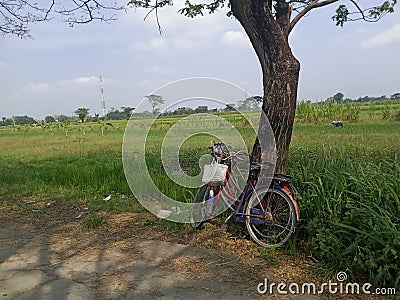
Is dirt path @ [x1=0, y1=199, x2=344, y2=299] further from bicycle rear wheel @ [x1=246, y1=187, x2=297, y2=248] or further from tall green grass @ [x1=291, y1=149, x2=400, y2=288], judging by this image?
tall green grass @ [x1=291, y1=149, x2=400, y2=288]

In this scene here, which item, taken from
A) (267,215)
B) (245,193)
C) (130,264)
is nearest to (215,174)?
(245,193)

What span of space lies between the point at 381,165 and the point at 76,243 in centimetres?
313

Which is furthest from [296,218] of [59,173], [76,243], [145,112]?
[59,173]

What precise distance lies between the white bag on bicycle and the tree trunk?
0.62 meters

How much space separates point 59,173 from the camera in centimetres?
697

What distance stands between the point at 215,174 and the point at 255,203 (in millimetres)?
475

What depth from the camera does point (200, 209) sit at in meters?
3.84

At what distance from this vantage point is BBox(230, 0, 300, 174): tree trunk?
3893 mm

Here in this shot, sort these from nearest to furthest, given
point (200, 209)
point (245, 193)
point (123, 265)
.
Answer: point (123, 265) → point (245, 193) → point (200, 209)

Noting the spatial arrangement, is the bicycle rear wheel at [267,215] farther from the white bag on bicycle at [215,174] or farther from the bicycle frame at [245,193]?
Answer: the white bag on bicycle at [215,174]

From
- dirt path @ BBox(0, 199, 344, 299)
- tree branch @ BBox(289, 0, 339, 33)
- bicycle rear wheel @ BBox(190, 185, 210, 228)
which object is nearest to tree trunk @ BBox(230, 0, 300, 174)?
tree branch @ BBox(289, 0, 339, 33)

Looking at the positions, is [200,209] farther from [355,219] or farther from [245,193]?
[355,219]

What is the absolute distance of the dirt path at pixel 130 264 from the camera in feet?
8.64

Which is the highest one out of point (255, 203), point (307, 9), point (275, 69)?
point (307, 9)
